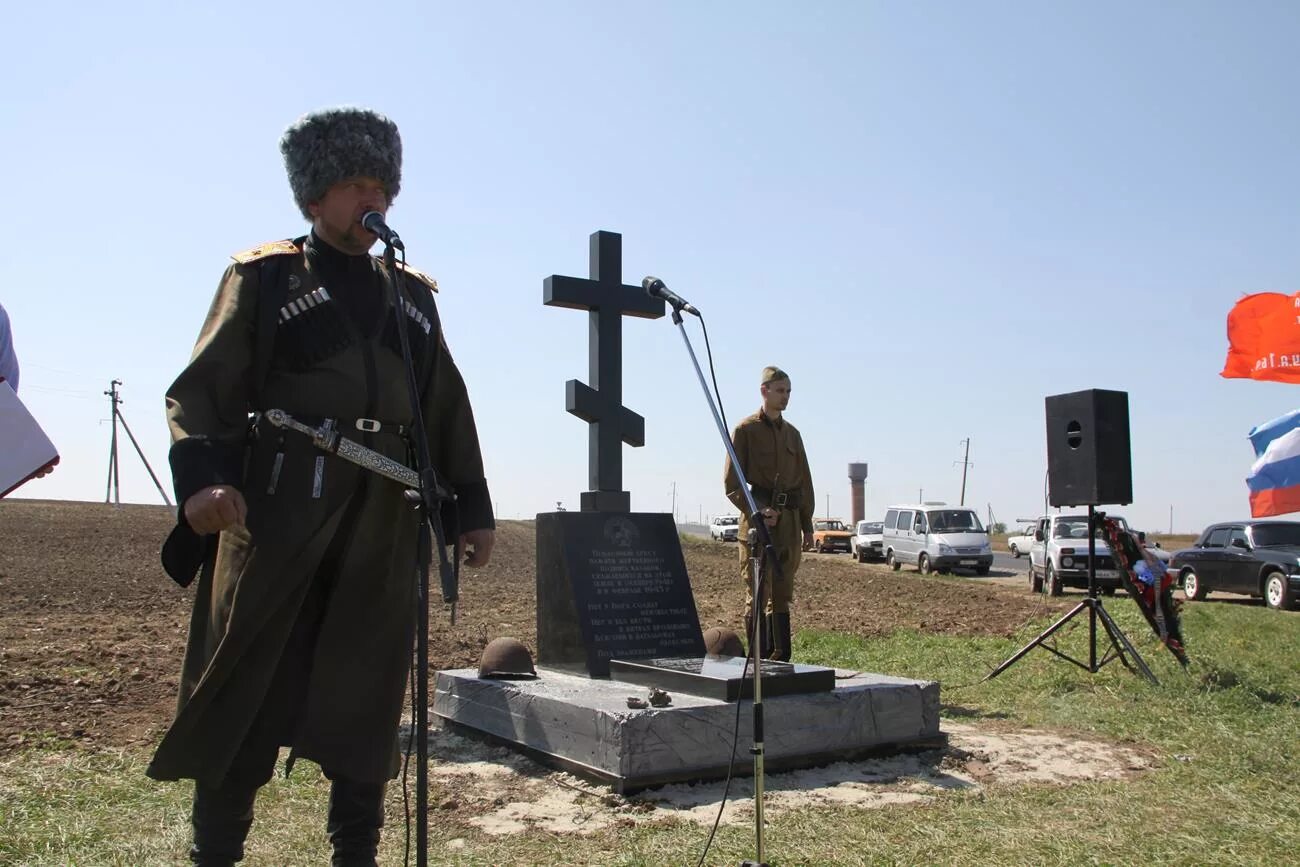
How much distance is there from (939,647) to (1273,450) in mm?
3612

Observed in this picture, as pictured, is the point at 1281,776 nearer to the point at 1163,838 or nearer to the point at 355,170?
the point at 1163,838

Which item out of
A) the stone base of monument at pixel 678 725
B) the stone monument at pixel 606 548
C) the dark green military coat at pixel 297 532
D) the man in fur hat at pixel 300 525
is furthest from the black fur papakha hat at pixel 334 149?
the stone monument at pixel 606 548

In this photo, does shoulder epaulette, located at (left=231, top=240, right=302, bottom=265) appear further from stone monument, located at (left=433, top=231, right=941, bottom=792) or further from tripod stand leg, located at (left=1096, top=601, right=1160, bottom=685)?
tripod stand leg, located at (left=1096, top=601, right=1160, bottom=685)

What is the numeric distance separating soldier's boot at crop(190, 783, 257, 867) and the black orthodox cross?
3.81m

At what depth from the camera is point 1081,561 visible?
18500 millimetres

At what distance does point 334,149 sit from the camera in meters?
2.71

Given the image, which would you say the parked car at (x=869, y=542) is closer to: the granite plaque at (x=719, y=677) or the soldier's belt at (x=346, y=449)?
the granite plaque at (x=719, y=677)

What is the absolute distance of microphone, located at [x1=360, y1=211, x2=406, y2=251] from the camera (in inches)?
93.8

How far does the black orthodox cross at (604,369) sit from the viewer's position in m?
6.35

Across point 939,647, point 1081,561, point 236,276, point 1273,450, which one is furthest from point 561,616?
point 1081,561

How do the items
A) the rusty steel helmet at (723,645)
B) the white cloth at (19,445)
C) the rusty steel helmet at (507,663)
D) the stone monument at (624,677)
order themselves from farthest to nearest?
the rusty steel helmet at (723,645) → the rusty steel helmet at (507,663) → the stone monument at (624,677) → the white cloth at (19,445)

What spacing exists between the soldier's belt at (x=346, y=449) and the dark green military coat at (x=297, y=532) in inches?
1.4

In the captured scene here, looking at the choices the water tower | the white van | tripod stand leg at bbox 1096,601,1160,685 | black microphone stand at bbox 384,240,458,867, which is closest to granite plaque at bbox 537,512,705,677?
tripod stand leg at bbox 1096,601,1160,685

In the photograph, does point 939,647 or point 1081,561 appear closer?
point 939,647
